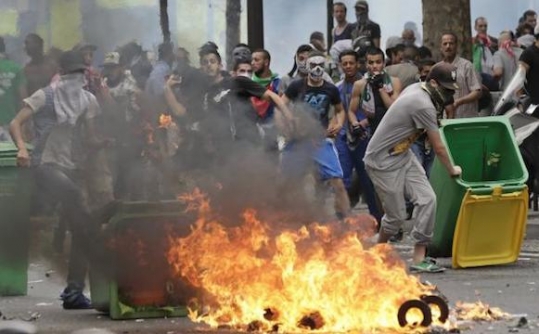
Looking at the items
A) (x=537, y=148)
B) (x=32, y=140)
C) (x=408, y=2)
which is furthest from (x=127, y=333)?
(x=408, y=2)

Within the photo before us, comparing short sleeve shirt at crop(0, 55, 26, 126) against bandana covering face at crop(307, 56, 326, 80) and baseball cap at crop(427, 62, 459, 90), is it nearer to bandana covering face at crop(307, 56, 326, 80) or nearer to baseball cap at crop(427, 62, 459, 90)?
baseball cap at crop(427, 62, 459, 90)

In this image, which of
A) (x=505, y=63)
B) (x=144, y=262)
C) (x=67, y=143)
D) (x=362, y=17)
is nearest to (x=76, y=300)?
(x=144, y=262)

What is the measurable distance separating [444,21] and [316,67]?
5.48 meters

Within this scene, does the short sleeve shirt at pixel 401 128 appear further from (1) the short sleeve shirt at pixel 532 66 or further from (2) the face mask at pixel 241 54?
(1) the short sleeve shirt at pixel 532 66

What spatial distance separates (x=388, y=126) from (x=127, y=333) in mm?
3468

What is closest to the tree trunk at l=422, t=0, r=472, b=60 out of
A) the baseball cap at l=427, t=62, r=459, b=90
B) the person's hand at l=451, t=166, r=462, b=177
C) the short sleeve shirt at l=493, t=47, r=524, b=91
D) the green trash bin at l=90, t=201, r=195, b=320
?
the short sleeve shirt at l=493, t=47, r=524, b=91

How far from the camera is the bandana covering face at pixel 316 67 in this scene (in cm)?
1379

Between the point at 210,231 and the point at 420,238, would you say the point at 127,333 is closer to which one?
the point at 210,231

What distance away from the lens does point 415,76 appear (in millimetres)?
16219

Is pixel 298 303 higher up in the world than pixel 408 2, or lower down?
lower down

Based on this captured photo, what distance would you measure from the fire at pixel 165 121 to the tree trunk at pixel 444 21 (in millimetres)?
9414

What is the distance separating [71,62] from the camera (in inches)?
414

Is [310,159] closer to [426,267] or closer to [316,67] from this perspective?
[426,267]

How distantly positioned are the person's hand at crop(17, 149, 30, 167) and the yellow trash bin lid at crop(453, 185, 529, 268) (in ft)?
10.8
